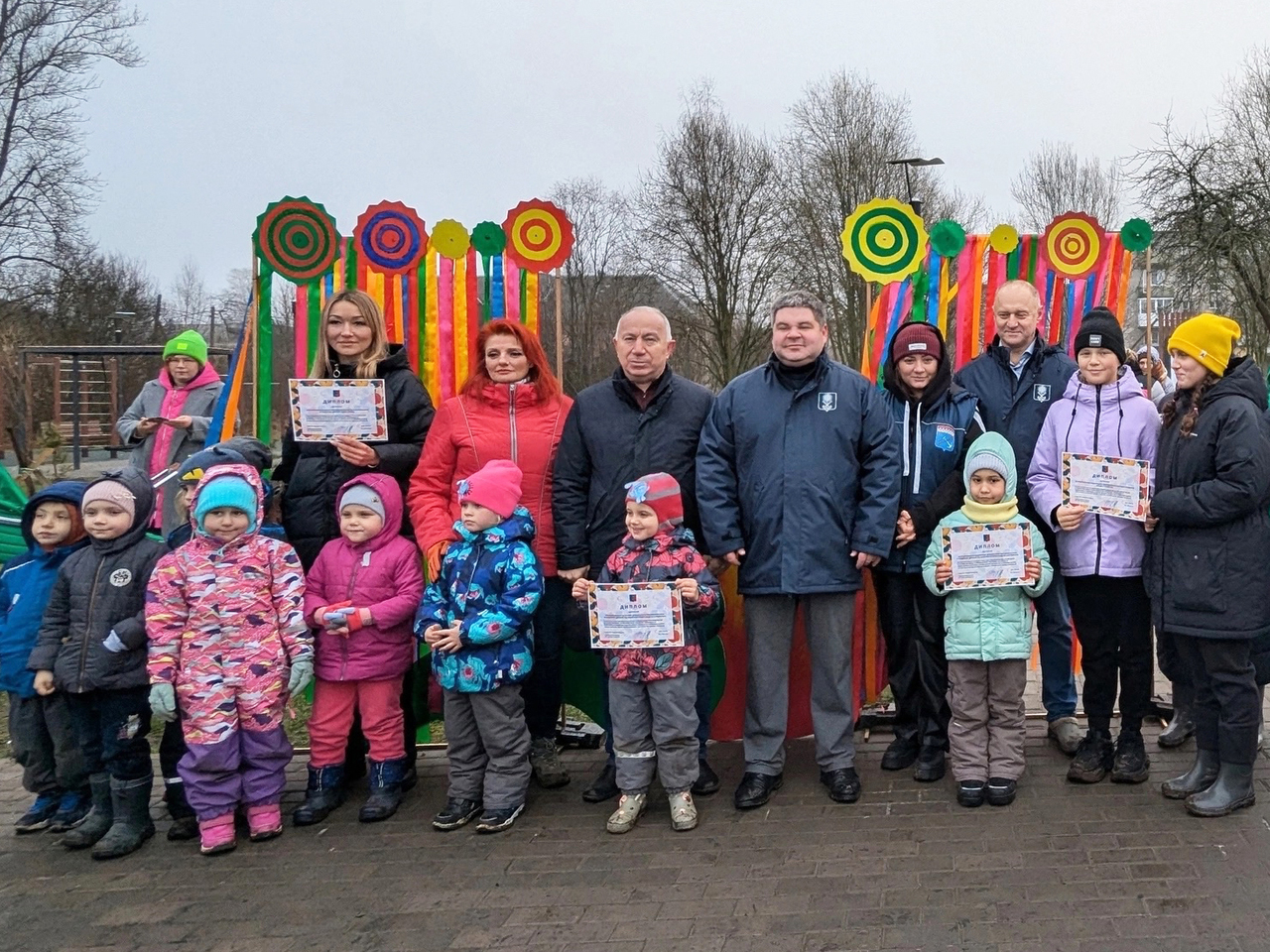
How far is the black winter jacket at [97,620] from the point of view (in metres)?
3.67

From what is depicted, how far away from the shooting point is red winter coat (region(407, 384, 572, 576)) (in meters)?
4.07

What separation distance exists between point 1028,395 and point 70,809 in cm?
437

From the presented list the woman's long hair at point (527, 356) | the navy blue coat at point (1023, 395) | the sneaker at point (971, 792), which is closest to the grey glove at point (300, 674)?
the woman's long hair at point (527, 356)

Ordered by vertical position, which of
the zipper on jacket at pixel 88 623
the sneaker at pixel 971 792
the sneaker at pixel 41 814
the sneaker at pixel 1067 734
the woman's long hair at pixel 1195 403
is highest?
the woman's long hair at pixel 1195 403

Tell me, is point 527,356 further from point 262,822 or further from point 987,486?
point 262,822

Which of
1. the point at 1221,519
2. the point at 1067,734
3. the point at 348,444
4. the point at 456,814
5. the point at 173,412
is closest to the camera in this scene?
the point at 1221,519

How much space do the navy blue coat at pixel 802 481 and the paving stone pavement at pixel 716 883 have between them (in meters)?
0.98

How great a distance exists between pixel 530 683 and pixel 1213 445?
2.84 meters

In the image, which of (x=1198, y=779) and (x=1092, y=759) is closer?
(x=1198, y=779)

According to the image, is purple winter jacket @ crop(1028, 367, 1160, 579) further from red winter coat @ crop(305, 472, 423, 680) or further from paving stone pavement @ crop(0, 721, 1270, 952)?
red winter coat @ crop(305, 472, 423, 680)

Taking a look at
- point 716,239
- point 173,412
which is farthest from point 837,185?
point 173,412

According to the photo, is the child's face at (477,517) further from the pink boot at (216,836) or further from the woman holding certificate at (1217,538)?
the woman holding certificate at (1217,538)

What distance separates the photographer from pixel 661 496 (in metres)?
3.75

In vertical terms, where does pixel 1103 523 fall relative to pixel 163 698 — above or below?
above
